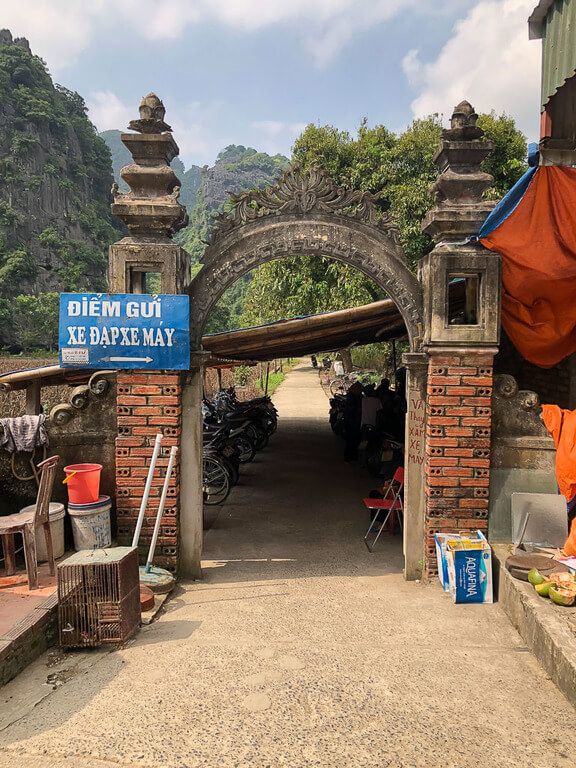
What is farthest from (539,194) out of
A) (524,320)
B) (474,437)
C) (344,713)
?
(344,713)

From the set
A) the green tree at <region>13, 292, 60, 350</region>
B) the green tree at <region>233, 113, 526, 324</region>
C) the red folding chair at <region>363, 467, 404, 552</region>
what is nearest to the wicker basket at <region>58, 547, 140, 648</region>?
the red folding chair at <region>363, 467, 404, 552</region>

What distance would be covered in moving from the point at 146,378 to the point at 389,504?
3.42 metres

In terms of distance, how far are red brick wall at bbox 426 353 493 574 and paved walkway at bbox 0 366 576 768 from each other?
0.83 m

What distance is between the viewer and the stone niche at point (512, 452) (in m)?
5.20

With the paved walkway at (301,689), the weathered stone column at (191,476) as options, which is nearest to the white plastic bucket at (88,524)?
the weathered stone column at (191,476)

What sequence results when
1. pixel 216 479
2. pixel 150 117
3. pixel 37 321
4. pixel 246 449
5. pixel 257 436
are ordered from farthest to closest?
pixel 37 321 → pixel 257 436 → pixel 246 449 → pixel 216 479 → pixel 150 117

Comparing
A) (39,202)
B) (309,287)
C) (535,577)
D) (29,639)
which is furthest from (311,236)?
(39,202)

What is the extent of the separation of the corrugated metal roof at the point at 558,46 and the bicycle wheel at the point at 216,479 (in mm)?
6353

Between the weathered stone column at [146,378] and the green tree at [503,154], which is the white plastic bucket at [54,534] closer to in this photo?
the weathered stone column at [146,378]

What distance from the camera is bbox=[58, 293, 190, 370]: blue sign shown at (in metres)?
5.14

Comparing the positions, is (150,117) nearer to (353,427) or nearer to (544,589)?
(544,589)

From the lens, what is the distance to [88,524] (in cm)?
512

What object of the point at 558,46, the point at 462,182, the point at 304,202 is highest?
the point at 558,46

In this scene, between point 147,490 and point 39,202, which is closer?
point 147,490
